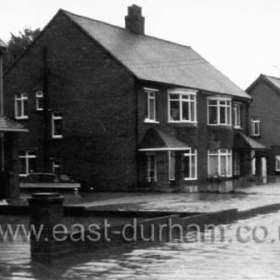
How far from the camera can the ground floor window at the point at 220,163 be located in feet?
149

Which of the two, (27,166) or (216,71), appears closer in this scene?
(27,166)

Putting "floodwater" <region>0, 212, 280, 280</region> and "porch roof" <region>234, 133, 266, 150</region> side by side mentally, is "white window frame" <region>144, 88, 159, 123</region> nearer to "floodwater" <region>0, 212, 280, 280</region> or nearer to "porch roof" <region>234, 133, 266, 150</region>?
"porch roof" <region>234, 133, 266, 150</region>

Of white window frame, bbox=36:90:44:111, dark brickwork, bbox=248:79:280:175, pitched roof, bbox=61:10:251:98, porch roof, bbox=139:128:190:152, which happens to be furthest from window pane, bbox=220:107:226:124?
dark brickwork, bbox=248:79:280:175

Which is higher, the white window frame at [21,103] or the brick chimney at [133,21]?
the brick chimney at [133,21]

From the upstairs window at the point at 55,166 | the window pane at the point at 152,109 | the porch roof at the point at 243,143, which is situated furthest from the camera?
the porch roof at the point at 243,143

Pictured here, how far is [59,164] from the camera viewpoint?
137 feet

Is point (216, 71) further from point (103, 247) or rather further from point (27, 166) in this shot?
point (103, 247)

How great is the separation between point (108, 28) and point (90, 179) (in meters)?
10.0

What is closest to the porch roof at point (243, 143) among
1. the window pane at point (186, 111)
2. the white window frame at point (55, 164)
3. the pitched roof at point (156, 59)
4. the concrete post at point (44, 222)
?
the pitched roof at point (156, 59)

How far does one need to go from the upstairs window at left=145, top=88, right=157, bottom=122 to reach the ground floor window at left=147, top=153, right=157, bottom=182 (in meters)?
2.15

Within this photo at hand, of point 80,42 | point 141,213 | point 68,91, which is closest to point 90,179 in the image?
point 68,91

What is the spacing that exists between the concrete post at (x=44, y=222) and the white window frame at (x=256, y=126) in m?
50.4

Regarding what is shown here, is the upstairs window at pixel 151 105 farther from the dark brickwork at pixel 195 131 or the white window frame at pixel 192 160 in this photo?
the white window frame at pixel 192 160

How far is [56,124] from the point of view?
42.4 m
